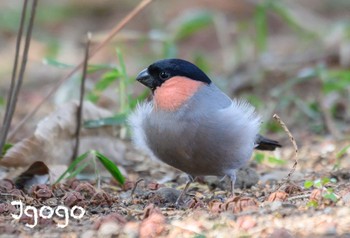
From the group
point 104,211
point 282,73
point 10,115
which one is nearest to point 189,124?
point 104,211

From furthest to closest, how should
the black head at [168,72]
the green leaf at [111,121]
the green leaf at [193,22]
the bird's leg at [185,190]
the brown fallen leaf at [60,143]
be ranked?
the green leaf at [193,22]
the green leaf at [111,121]
the brown fallen leaf at [60,143]
the black head at [168,72]
the bird's leg at [185,190]

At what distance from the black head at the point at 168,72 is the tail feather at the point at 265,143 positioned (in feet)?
1.76

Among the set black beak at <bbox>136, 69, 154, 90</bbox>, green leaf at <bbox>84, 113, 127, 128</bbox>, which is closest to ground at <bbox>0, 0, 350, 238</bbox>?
green leaf at <bbox>84, 113, 127, 128</bbox>

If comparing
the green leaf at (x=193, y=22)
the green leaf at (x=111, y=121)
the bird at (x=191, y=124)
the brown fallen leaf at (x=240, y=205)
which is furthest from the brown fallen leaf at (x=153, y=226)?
the green leaf at (x=193, y=22)

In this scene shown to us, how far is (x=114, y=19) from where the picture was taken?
35.7 feet

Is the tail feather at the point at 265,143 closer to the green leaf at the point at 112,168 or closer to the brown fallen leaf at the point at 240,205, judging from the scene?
the green leaf at the point at 112,168

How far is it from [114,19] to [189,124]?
7.15m

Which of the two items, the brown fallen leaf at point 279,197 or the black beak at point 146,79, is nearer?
the brown fallen leaf at point 279,197

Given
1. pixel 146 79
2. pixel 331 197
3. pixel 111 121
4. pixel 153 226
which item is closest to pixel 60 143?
pixel 111 121

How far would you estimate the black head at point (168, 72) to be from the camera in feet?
13.6

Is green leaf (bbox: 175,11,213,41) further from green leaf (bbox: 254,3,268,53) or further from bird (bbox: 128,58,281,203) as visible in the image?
bird (bbox: 128,58,281,203)

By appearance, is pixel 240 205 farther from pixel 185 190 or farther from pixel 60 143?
pixel 60 143

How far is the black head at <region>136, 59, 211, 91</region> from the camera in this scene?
4156 mm

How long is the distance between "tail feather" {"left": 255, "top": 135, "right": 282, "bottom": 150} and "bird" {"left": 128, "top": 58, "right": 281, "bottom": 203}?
0.22m
